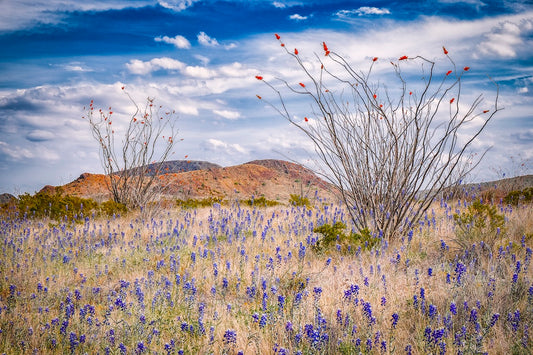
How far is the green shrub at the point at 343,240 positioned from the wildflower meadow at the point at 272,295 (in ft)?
0.20

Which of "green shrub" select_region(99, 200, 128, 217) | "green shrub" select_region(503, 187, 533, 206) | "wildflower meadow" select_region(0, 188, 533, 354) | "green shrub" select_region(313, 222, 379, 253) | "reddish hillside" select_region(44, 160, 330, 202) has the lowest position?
"wildflower meadow" select_region(0, 188, 533, 354)

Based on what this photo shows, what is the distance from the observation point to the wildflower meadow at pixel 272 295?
2.80m

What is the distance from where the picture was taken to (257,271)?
432 centimetres

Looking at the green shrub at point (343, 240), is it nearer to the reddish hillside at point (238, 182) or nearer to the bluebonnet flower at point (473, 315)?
the bluebonnet flower at point (473, 315)

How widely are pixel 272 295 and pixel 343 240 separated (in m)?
2.01

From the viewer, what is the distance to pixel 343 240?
5559 millimetres

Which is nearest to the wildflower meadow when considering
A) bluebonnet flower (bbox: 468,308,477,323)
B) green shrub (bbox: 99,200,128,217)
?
bluebonnet flower (bbox: 468,308,477,323)

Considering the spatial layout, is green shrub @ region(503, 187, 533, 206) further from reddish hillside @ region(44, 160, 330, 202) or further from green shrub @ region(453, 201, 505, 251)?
reddish hillside @ region(44, 160, 330, 202)

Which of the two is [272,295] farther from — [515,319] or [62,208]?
[62,208]

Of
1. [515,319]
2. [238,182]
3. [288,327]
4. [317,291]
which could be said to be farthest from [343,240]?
[238,182]

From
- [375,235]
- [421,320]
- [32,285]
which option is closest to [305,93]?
[375,235]

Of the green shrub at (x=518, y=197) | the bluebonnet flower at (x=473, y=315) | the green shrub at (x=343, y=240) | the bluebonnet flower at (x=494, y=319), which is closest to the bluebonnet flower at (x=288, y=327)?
the bluebonnet flower at (x=473, y=315)

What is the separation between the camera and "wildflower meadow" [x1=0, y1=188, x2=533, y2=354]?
2799mm

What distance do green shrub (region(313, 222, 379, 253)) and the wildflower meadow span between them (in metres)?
0.06
